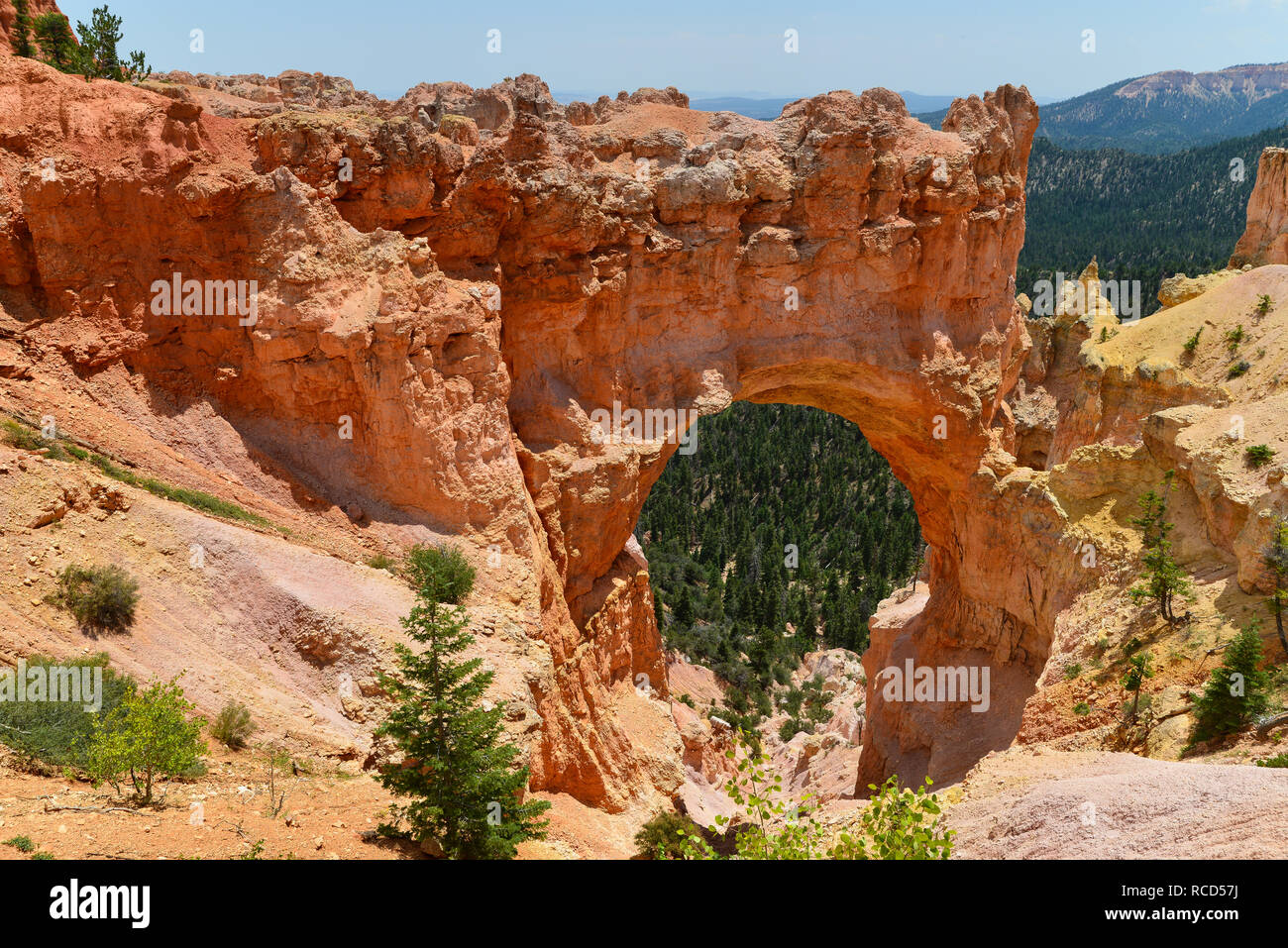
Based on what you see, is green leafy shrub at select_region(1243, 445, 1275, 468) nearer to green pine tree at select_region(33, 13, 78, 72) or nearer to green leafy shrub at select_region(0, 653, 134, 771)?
green leafy shrub at select_region(0, 653, 134, 771)

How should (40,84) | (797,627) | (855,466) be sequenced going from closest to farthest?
1. (40,84)
2. (797,627)
3. (855,466)

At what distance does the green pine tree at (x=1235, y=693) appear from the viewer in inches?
500

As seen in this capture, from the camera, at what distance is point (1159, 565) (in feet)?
51.9

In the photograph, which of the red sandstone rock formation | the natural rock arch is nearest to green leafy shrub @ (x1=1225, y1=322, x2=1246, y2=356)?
the natural rock arch

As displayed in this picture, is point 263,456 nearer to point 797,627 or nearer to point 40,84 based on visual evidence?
point 40,84

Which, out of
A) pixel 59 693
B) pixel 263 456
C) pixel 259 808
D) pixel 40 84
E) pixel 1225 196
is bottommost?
pixel 259 808

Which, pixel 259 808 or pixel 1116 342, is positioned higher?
pixel 1116 342

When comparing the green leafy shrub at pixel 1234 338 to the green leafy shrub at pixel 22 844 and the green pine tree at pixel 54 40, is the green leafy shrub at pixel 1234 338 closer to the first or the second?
the green leafy shrub at pixel 22 844

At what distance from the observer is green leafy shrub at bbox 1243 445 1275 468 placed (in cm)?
1609

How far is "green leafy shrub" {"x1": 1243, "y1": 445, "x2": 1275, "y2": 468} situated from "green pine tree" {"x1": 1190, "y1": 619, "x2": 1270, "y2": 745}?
4198 mm

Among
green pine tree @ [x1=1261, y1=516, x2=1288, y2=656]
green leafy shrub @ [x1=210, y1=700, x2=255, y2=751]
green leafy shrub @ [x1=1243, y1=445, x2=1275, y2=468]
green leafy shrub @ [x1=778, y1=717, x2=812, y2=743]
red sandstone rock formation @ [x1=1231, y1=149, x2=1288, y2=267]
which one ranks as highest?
red sandstone rock formation @ [x1=1231, y1=149, x2=1288, y2=267]

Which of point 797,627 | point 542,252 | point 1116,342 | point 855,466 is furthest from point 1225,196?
point 542,252

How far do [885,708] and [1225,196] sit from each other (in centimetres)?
12011

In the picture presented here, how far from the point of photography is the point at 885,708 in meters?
29.0
